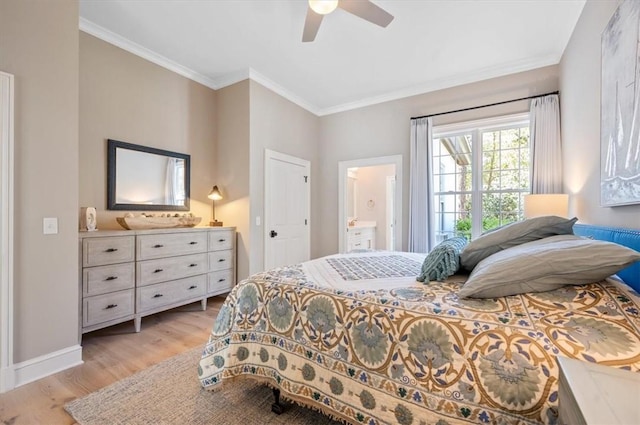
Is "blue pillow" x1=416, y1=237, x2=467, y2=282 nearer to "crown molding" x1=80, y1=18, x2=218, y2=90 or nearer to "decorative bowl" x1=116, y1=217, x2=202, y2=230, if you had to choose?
"decorative bowl" x1=116, y1=217, x2=202, y2=230

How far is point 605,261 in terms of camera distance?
1.01 meters

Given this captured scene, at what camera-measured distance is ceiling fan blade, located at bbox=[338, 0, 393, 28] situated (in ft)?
6.83

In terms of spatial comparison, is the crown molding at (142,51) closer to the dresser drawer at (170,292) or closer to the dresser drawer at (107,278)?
the dresser drawer at (107,278)

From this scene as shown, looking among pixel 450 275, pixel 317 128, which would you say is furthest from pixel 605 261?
pixel 317 128

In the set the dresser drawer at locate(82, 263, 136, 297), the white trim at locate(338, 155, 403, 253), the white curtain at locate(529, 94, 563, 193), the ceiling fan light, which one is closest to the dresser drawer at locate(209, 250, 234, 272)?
Answer: the dresser drawer at locate(82, 263, 136, 297)

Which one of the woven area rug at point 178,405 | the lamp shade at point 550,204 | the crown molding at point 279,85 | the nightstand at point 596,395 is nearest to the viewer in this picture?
the nightstand at point 596,395

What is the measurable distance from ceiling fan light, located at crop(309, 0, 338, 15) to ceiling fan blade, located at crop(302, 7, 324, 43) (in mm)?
151

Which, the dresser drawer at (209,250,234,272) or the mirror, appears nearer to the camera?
the mirror

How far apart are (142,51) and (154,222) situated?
1.94 meters

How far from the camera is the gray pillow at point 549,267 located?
1.02m

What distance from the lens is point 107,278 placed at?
8.04 feet

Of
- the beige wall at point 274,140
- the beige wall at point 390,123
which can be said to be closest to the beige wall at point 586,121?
the beige wall at point 390,123

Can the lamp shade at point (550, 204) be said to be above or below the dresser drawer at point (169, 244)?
above

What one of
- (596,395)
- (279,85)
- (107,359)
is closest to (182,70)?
(279,85)
